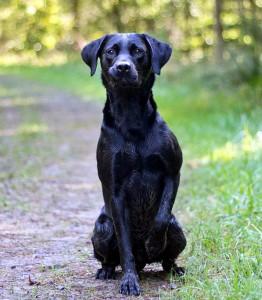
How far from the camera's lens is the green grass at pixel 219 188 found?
14.6 ft

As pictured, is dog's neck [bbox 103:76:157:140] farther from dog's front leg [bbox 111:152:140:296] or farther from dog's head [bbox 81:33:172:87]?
dog's front leg [bbox 111:152:140:296]

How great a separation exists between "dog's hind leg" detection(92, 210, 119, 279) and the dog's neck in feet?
2.11

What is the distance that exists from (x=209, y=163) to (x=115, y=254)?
449cm

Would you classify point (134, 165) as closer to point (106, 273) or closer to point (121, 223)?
point (121, 223)

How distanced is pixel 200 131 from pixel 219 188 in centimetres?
450

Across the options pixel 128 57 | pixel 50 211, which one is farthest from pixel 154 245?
pixel 50 211

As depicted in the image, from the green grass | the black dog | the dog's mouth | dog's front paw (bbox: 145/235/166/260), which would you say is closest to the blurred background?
the green grass

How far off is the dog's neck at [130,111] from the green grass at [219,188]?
3.50ft

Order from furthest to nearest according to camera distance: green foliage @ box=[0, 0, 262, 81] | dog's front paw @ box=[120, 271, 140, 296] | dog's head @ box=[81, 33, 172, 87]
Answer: green foliage @ box=[0, 0, 262, 81], dog's head @ box=[81, 33, 172, 87], dog's front paw @ box=[120, 271, 140, 296]

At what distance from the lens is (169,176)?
459 centimetres

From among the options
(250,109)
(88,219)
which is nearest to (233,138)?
(250,109)

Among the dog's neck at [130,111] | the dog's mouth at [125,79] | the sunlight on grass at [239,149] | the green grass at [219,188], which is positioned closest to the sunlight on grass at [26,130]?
the green grass at [219,188]

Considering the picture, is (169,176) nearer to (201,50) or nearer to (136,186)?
(136,186)

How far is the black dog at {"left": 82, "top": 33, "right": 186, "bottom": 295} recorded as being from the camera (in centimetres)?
453
